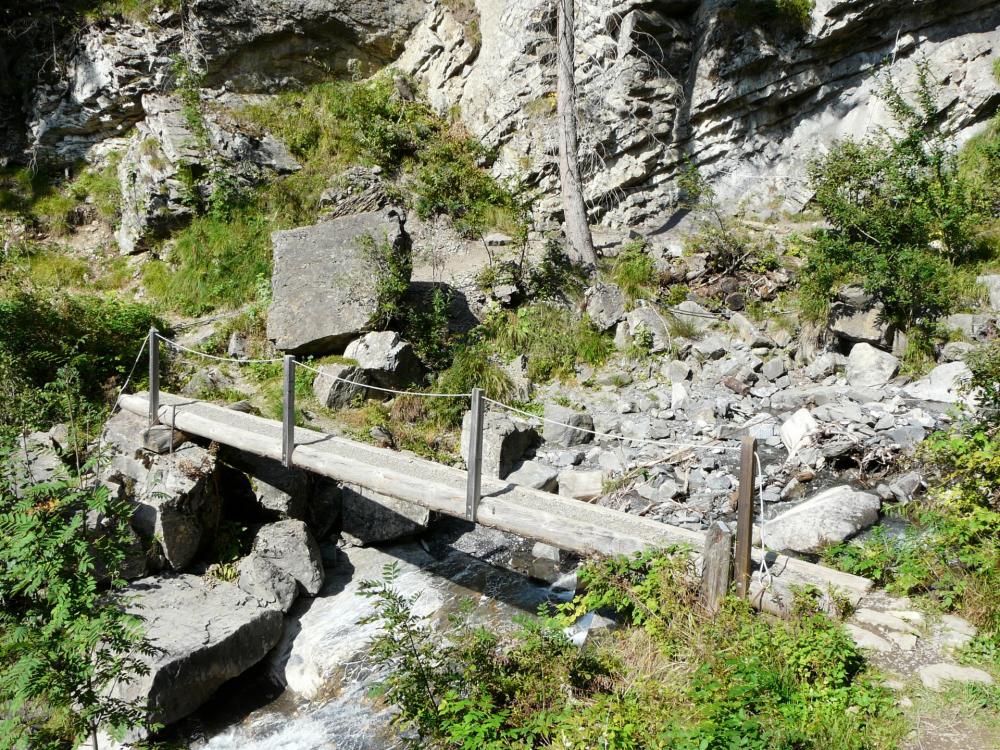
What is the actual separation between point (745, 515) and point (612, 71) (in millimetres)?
12232

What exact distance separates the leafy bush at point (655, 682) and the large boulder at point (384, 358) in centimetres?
511

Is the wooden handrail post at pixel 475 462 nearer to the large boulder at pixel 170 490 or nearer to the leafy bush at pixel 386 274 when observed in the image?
the large boulder at pixel 170 490

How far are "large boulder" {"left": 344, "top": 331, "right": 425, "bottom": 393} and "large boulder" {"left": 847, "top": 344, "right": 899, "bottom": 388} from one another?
20.2 feet

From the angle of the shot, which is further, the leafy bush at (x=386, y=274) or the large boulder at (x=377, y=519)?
the leafy bush at (x=386, y=274)

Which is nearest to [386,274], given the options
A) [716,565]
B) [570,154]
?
[570,154]

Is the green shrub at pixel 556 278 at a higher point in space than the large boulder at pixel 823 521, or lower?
higher

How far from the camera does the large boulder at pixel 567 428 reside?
8977 mm

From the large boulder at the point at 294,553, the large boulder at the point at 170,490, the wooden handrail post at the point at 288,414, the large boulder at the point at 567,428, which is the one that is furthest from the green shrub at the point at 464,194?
the large boulder at the point at 294,553

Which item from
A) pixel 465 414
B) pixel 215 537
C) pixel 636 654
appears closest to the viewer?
pixel 636 654

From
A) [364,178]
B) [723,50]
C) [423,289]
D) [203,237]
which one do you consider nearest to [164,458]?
[423,289]

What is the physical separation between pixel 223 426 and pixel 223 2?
44.3ft

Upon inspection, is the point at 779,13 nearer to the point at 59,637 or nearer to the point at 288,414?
the point at 288,414

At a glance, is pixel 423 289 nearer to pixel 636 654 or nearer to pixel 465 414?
pixel 465 414

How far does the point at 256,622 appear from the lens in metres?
6.21
